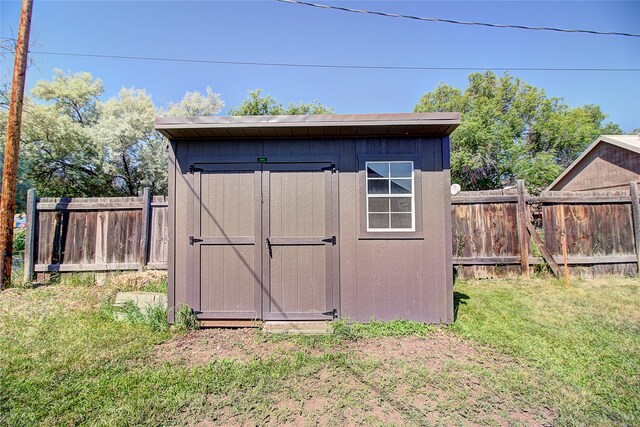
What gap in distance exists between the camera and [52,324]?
3674 millimetres

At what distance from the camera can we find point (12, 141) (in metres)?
4.95

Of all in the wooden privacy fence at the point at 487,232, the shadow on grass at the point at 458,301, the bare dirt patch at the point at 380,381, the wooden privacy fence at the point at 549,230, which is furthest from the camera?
the wooden privacy fence at the point at 549,230

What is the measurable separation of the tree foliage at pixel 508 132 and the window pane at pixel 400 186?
13554mm

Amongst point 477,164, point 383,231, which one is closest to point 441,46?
point 383,231

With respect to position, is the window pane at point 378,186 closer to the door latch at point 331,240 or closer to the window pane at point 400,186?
the window pane at point 400,186

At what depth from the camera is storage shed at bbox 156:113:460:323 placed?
12.1 ft

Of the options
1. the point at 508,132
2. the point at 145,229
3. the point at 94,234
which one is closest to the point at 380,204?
the point at 145,229

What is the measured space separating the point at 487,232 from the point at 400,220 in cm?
298

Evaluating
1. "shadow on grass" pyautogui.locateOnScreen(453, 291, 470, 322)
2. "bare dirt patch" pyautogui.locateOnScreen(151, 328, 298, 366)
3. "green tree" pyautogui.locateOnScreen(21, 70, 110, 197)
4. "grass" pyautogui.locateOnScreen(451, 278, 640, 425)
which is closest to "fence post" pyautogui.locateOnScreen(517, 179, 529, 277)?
"grass" pyautogui.locateOnScreen(451, 278, 640, 425)

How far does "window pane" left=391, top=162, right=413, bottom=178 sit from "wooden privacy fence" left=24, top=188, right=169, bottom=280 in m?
4.49

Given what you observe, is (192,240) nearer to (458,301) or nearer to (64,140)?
(458,301)

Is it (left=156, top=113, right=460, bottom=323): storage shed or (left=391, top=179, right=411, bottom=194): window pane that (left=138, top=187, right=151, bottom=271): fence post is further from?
(left=391, top=179, right=411, bottom=194): window pane

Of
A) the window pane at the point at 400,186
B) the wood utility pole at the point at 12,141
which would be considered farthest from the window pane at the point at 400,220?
the wood utility pole at the point at 12,141

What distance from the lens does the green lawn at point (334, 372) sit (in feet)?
6.82
